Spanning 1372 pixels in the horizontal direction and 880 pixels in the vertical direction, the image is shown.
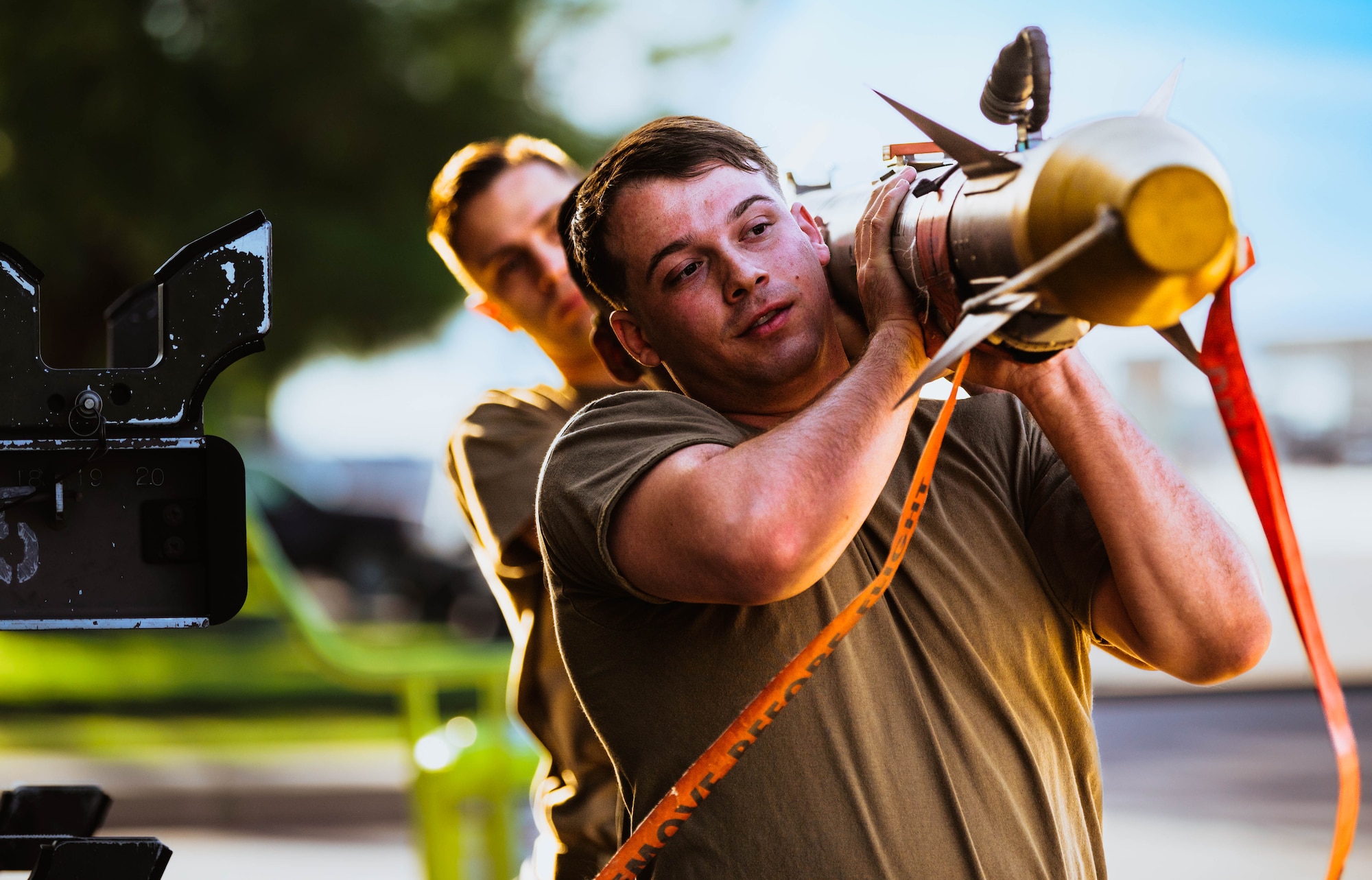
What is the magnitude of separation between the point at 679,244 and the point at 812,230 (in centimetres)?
19

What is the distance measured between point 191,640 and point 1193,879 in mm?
6860

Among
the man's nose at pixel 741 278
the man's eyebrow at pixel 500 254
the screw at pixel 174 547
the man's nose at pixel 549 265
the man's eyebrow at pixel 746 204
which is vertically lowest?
the screw at pixel 174 547

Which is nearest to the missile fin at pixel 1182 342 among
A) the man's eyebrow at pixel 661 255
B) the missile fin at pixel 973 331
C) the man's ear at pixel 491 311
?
the missile fin at pixel 973 331

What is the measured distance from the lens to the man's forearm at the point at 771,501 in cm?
141

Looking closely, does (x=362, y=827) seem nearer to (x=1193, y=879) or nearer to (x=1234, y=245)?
(x=1193, y=879)

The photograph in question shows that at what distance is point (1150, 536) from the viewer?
1621 millimetres

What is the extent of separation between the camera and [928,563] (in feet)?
5.52

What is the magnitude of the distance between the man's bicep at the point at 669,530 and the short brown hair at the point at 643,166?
1.36 feet

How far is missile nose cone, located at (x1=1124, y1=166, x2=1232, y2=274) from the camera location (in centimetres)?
115

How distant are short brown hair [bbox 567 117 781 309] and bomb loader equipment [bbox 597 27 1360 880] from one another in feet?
1.09

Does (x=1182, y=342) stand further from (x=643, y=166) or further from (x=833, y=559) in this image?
(x=643, y=166)

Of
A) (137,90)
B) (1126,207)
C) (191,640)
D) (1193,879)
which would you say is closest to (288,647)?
(191,640)

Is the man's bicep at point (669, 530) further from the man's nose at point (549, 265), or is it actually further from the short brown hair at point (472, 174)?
the short brown hair at point (472, 174)

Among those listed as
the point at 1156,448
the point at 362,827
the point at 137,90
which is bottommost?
the point at 1156,448
